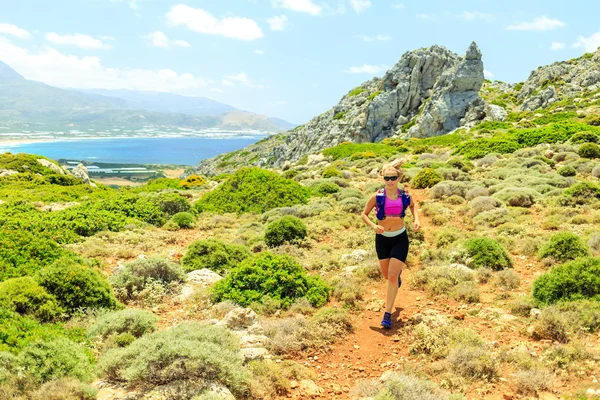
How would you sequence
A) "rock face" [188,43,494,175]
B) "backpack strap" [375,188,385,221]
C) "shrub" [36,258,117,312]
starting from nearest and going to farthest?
"backpack strap" [375,188,385,221], "shrub" [36,258,117,312], "rock face" [188,43,494,175]

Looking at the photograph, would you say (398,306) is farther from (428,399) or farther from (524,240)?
(524,240)

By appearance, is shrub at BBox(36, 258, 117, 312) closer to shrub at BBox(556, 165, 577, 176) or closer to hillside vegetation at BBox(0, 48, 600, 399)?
hillside vegetation at BBox(0, 48, 600, 399)

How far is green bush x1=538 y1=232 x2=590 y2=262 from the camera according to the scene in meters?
9.12

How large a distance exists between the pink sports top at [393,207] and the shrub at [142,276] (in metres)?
5.13

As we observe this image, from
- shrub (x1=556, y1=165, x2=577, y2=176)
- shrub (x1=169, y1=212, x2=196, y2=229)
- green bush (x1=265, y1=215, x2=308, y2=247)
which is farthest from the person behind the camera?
shrub (x1=556, y1=165, x2=577, y2=176)

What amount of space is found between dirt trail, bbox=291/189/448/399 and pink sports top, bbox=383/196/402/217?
2002 millimetres

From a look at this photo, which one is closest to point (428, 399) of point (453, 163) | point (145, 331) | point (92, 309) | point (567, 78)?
point (145, 331)

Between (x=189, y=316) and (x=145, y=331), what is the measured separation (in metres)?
1.35

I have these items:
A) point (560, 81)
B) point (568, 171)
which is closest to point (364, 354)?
point (568, 171)

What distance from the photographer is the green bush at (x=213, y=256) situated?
10.3m

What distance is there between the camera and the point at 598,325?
5953mm

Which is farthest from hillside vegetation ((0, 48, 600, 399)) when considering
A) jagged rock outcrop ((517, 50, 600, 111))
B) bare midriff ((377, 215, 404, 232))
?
jagged rock outcrop ((517, 50, 600, 111))

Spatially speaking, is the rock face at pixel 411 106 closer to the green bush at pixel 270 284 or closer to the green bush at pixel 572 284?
the green bush at pixel 572 284

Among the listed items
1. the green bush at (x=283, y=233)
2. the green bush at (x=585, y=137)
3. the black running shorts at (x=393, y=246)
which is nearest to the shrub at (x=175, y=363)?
the black running shorts at (x=393, y=246)
